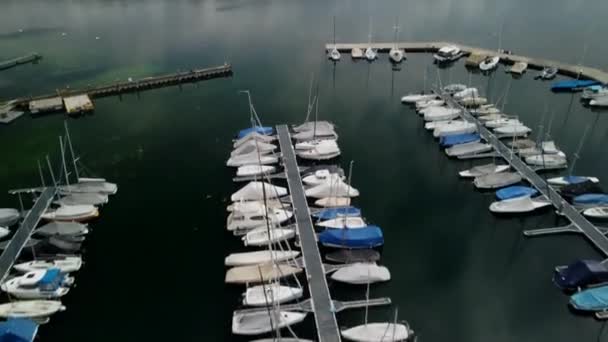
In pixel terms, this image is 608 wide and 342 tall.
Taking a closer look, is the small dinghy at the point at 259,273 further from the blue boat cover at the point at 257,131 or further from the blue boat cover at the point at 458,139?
the blue boat cover at the point at 458,139

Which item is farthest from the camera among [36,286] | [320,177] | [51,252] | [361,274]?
[320,177]

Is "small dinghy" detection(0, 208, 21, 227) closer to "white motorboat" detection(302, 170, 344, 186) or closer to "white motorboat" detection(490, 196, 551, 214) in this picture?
"white motorboat" detection(302, 170, 344, 186)

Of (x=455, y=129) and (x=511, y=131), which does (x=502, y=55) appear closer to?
(x=511, y=131)

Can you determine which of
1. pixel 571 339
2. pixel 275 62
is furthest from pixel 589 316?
pixel 275 62

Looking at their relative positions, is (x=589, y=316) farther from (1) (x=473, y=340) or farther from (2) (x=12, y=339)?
(2) (x=12, y=339)

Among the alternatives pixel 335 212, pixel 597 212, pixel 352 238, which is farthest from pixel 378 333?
pixel 597 212
